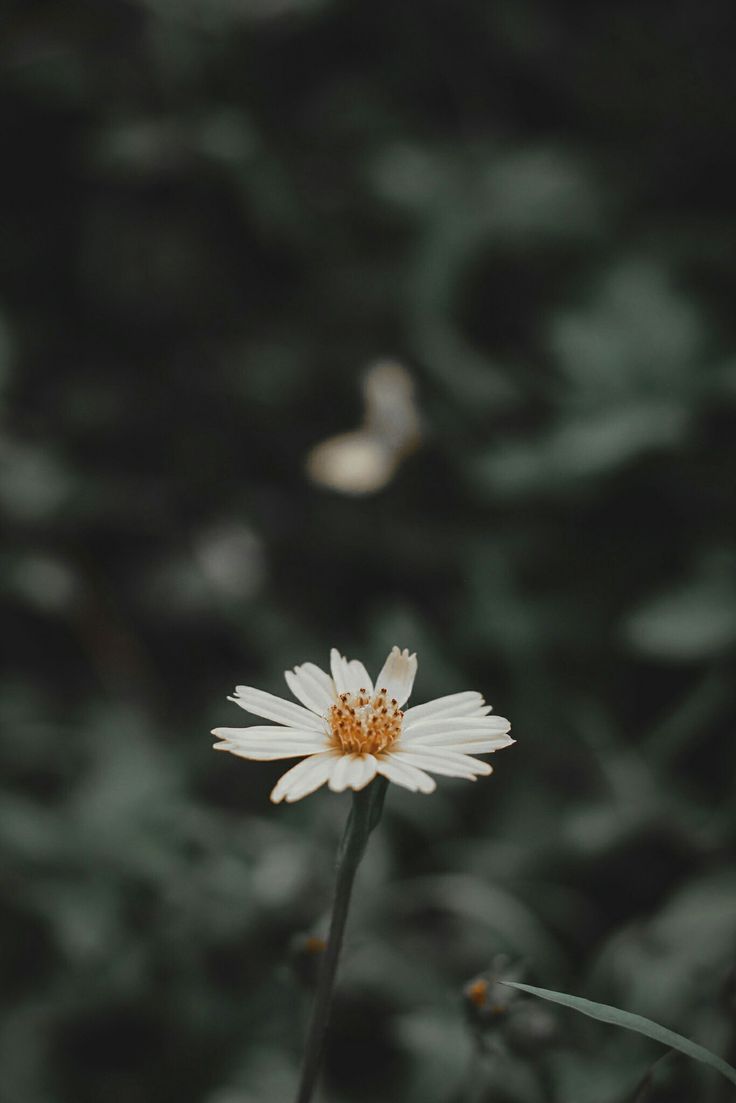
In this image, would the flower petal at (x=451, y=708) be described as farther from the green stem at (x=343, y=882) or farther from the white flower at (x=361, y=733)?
the green stem at (x=343, y=882)

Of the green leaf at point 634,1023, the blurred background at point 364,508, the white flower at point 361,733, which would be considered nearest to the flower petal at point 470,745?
the white flower at point 361,733

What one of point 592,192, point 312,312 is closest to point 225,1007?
point 312,312

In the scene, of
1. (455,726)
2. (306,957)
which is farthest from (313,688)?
(306,957)

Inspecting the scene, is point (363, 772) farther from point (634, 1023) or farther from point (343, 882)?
point (634, 1023)

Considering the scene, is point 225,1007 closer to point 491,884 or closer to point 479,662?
point 491,884

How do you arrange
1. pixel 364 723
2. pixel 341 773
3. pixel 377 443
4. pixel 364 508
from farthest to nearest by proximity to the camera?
1. pixel 364 508
2. pixel 377 443
3. pixel 364 723
4. pixel 341 773

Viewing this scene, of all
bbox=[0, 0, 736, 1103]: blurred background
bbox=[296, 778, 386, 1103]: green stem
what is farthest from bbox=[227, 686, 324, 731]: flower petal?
bbox=[0, 0, 736, 1103]: blurred background
